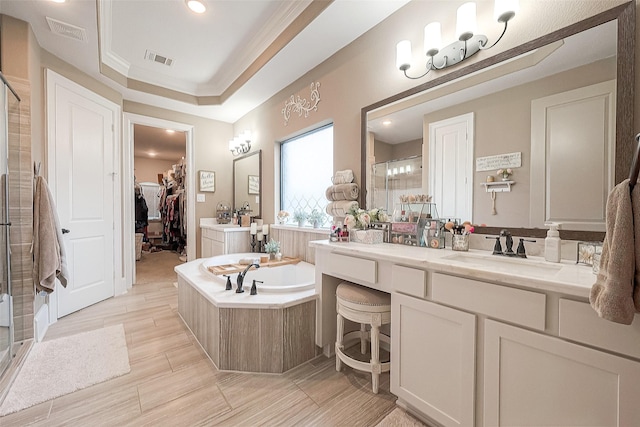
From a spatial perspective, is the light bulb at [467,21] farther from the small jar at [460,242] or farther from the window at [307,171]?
the window at [307,171]

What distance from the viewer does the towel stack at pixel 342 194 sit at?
227cm

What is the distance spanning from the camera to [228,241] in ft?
11.2

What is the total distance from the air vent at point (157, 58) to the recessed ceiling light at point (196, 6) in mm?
1022

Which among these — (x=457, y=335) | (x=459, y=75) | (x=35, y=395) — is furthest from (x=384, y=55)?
(x=35, y=395)

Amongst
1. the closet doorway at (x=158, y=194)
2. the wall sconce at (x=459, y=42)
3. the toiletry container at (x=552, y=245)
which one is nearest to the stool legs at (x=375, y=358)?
the toiletry container at (x=552, y=245)

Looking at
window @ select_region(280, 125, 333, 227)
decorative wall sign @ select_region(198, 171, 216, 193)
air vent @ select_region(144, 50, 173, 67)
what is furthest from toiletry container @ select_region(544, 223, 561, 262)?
decorative wall sign @ select_region(198, 171, 216, 193)

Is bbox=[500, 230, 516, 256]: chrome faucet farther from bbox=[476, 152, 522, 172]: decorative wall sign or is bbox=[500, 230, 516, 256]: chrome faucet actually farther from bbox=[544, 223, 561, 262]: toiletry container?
bbox=[476, 152, 522, 172]: decorative wall sign

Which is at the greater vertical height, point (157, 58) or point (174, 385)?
point (157, 58)

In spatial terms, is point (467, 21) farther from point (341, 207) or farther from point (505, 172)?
point (341, 207)

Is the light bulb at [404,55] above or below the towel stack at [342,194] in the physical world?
above

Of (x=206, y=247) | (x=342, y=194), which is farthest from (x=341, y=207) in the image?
(x=206, y=247)

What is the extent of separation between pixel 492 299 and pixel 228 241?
3.04m

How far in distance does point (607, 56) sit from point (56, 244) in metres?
3.75

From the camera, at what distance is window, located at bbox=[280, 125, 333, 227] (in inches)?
110
